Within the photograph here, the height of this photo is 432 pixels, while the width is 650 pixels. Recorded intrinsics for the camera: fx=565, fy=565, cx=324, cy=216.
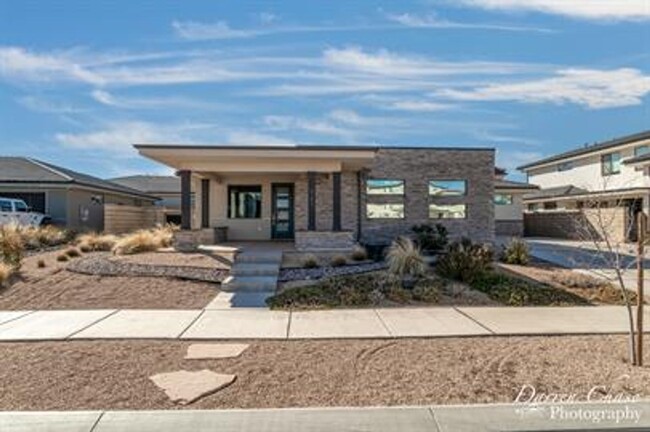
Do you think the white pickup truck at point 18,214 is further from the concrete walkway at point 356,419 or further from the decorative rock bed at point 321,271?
the concrete walkway at point 356,419

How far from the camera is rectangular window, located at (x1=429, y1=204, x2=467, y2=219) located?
23875mm

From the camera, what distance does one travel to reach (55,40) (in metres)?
15.8

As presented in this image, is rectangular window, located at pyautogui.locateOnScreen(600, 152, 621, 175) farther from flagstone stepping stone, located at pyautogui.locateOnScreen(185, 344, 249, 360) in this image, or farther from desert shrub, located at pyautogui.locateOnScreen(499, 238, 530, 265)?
flagstone stepping stone, located at pyautogui.locateOnScreen(185, 344, 249, 360)

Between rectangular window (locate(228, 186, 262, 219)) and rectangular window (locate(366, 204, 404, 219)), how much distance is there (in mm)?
4561

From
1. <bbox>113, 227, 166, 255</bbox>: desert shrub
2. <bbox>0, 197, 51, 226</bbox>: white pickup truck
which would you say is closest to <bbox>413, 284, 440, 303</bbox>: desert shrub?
<bbox>113, 227, 166, 255</bbox>: desert shrub

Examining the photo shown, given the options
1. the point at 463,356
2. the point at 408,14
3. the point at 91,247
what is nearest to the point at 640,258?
the point at 463,356

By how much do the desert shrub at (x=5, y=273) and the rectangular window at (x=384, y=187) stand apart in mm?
13735

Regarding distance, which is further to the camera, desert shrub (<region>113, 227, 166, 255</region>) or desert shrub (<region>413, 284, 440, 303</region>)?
desert shrub (<region>113, 227, 166, 255</region>)

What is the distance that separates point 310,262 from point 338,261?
2.53ft

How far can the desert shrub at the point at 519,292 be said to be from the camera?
11.9 meters

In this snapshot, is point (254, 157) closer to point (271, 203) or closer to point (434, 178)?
point (271, 203)

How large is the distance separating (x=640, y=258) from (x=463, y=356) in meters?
2.51

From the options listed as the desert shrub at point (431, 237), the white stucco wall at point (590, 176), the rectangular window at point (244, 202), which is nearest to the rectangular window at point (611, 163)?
the white stucco wall at point (590, 176)

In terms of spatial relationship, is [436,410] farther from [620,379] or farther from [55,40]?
[55,40]
